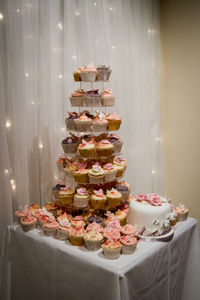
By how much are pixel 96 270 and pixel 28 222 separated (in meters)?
0.63

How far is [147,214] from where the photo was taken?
1.96 meters

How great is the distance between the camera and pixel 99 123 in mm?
2078

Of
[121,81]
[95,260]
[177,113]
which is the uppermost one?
[121,81]

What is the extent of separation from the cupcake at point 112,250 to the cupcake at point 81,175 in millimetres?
482

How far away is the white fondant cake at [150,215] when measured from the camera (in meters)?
1.95

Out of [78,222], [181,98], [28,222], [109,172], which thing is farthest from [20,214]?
[181,98]

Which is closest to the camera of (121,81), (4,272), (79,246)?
(79,246)

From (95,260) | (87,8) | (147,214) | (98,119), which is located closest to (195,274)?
(147,214)

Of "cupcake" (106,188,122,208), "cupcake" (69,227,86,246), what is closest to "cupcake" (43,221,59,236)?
Answer: "cupcake" (69,227,86,246)

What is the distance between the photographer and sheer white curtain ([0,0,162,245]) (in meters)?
2.24

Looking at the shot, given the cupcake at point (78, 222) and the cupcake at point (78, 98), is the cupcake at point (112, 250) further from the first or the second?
the cupcake at point (78, 98)

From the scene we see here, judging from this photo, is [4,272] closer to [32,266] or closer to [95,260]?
[32,266]

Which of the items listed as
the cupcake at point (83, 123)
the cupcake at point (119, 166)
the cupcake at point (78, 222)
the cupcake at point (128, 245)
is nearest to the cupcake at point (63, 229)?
the cupcake at point (78, 222)

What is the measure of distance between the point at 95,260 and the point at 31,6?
1.84 meters
